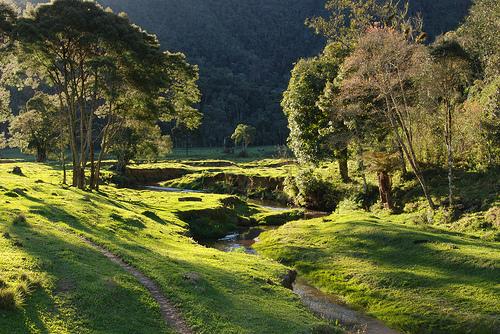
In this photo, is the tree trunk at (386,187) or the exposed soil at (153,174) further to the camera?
the exposed soil at (153,174)

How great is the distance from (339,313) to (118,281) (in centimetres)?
1265

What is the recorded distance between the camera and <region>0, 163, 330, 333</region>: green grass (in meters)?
17.8

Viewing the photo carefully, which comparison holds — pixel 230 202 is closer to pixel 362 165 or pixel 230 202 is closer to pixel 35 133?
pixel 362 165

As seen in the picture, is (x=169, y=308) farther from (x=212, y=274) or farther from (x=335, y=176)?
(x=335, y=176)

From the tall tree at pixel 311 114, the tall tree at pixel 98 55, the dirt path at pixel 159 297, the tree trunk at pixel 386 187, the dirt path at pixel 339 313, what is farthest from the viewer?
the tall tree at pixel 311 114

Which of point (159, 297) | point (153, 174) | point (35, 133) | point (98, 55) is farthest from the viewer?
point (35, 133)

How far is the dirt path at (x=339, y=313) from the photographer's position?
24.2m

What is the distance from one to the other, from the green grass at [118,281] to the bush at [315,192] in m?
32.9

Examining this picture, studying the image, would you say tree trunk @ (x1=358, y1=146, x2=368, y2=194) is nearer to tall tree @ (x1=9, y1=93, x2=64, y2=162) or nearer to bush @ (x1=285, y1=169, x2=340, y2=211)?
bush @ (x1=285, y1=169, x2=340, y2=211)

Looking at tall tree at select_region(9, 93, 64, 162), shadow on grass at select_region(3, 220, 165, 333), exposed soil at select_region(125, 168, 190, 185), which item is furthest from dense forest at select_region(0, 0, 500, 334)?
exposed soil at select_region(125, 168, 190, 185)

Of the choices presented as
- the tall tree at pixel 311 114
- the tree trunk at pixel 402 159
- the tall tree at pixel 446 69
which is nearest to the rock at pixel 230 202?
the tall tree at pixel 311 114

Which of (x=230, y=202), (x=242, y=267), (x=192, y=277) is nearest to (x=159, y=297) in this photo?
(x=192, y=277)

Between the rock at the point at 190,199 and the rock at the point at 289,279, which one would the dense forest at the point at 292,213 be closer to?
the rock at the point at 289,279

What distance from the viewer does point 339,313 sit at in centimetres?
2672
